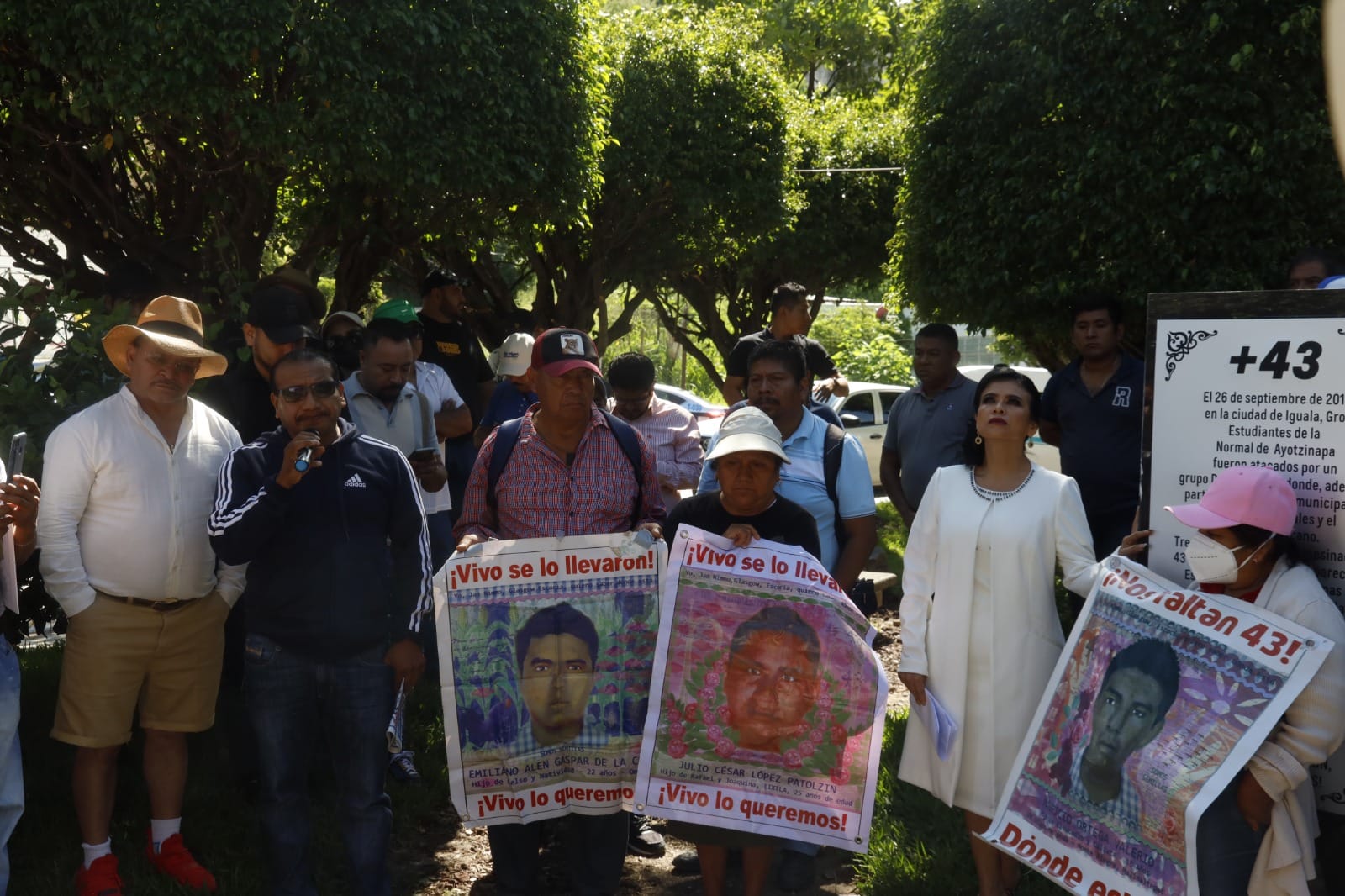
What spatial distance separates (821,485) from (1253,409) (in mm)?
1641

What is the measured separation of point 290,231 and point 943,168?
7.56 meters

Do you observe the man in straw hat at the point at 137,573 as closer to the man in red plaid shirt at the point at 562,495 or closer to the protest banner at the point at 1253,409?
the man in red plaid shirt at the point at 562,495

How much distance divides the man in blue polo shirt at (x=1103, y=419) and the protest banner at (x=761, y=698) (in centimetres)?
242

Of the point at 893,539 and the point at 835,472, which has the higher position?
the point at 835,472

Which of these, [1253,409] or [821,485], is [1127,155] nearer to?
[821,485]

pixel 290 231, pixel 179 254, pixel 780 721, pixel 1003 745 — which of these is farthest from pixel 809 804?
pixel 290 231

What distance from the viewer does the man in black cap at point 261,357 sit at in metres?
5.22

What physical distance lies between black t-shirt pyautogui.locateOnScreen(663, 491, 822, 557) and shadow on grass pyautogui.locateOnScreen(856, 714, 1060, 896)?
4.60ft

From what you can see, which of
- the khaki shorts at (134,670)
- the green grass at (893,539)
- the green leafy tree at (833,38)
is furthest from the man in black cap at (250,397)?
the green leafy tree at (833,38)

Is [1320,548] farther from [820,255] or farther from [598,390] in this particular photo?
[820,255]

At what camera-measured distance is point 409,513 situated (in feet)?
14.3

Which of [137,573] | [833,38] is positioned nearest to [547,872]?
[137,573]

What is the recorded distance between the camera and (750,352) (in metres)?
6.86

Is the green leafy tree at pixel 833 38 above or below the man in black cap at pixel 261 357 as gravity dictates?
above
